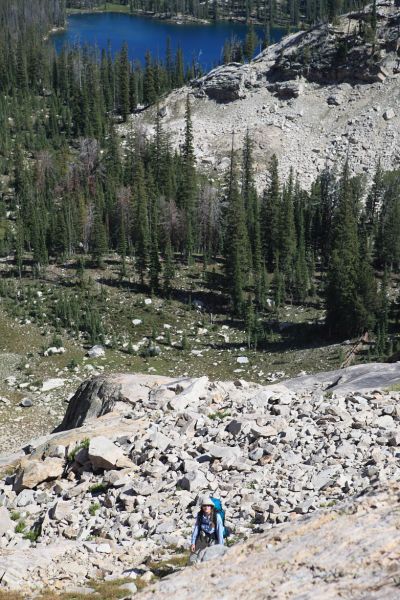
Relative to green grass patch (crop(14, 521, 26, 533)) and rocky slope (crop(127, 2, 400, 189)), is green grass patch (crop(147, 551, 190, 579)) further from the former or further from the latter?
rocky slope (crop(127, 2, 400, 189))

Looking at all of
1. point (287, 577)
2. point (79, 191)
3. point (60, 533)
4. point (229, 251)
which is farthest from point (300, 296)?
point (287, 577)

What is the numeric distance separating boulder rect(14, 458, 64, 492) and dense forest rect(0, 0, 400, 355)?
136 ft

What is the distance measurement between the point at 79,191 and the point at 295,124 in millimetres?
45592

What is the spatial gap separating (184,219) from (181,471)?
73.5 metres

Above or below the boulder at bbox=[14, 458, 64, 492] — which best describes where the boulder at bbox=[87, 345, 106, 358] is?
below

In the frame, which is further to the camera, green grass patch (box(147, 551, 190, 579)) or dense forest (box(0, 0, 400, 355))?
dense forest (box(0, 0, 400, 355))

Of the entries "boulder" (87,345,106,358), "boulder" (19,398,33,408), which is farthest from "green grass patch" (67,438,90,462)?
"boulder" (87,345,106,358)

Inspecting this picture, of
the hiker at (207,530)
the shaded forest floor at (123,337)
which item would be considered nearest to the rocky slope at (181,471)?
the hiker at (207,530)

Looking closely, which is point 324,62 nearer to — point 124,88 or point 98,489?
point 124,88

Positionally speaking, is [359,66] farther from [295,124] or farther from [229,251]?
[229,251]

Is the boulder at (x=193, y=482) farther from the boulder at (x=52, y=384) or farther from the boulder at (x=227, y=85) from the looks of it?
the boulder at (x=227, y=85)

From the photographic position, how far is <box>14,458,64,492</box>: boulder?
2466 centimetres

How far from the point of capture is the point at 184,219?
308 feet

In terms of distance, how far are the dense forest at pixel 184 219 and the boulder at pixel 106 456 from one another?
40926 millimetres
